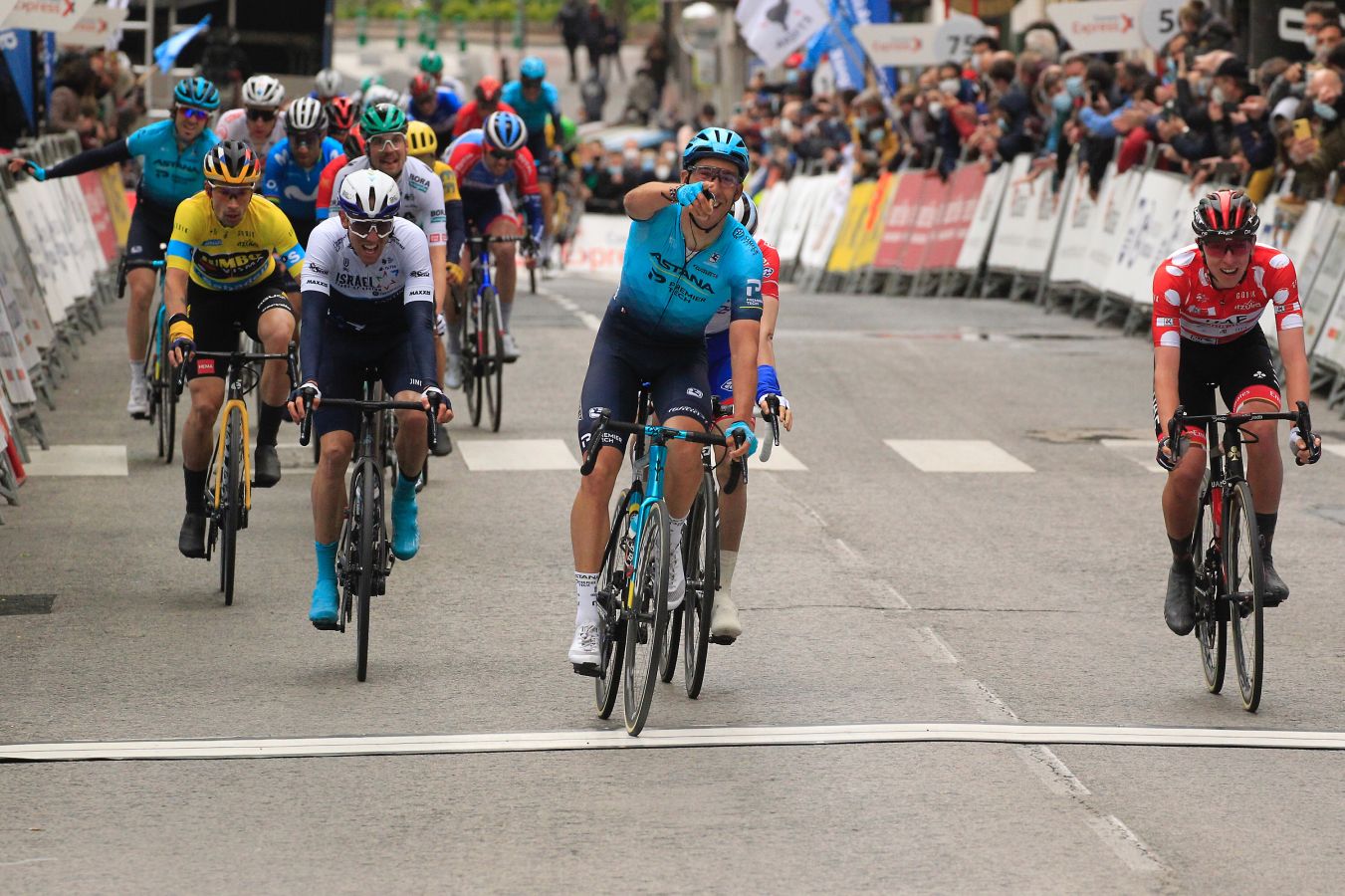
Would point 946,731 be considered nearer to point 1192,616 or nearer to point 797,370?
point 1192,616

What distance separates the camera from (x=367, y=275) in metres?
9.12

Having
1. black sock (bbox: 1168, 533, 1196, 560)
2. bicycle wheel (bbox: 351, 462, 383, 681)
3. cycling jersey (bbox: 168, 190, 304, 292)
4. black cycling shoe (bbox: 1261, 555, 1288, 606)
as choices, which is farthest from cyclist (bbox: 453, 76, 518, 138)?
black cycling shoe (bbox: 1261, 555, 1288, 606)

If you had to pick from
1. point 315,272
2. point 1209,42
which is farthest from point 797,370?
point 315,272

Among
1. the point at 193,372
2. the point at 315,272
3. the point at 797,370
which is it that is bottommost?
the point at 797,370

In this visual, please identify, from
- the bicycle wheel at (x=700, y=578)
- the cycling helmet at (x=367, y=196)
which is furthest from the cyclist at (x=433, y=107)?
the bicycle wheel at (x=700, y=578)

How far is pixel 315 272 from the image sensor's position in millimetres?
8984

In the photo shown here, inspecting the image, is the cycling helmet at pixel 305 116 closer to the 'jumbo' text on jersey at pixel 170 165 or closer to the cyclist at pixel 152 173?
the cyclist at pixel 152 173

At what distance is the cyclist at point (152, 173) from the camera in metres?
13.3

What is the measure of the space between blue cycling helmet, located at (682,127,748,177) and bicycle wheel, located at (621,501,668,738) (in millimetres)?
1218

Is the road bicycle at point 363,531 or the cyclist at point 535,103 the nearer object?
the road bicycle at point 363,531

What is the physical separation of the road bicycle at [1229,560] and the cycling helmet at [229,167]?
433 cm

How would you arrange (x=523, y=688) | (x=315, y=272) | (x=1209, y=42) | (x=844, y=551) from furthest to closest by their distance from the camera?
(x=1209, y=42) < (x=844, y=551) < (x=315, y=272) < (x=523, y=688)

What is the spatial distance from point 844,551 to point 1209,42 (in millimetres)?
11233

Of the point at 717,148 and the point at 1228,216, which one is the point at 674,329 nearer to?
the point at 717,148
